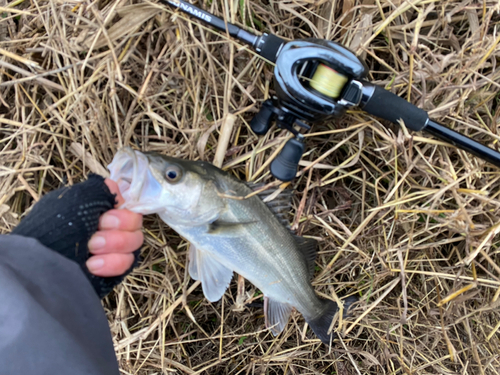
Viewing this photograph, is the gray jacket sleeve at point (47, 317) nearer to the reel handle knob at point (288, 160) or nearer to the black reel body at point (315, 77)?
the reel handle knob at point (288, 160)

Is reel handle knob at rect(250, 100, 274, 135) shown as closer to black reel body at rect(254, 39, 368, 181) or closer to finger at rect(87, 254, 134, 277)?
black reel body at rect(254, 39, 368, 181)

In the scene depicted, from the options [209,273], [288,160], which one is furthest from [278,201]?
[209,273]

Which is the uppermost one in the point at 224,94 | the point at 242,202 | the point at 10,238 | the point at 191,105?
the point at 224,94

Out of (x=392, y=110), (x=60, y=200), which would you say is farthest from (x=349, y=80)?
(x=60, y=200)

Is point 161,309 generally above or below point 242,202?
below

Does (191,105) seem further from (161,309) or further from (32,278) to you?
(161,309)

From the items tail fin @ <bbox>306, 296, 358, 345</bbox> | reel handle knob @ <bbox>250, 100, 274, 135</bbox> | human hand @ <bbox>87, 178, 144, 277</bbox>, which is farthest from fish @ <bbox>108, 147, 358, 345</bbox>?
reel handle knob @ <bbox>250, 100, 274, 135</bbox>
